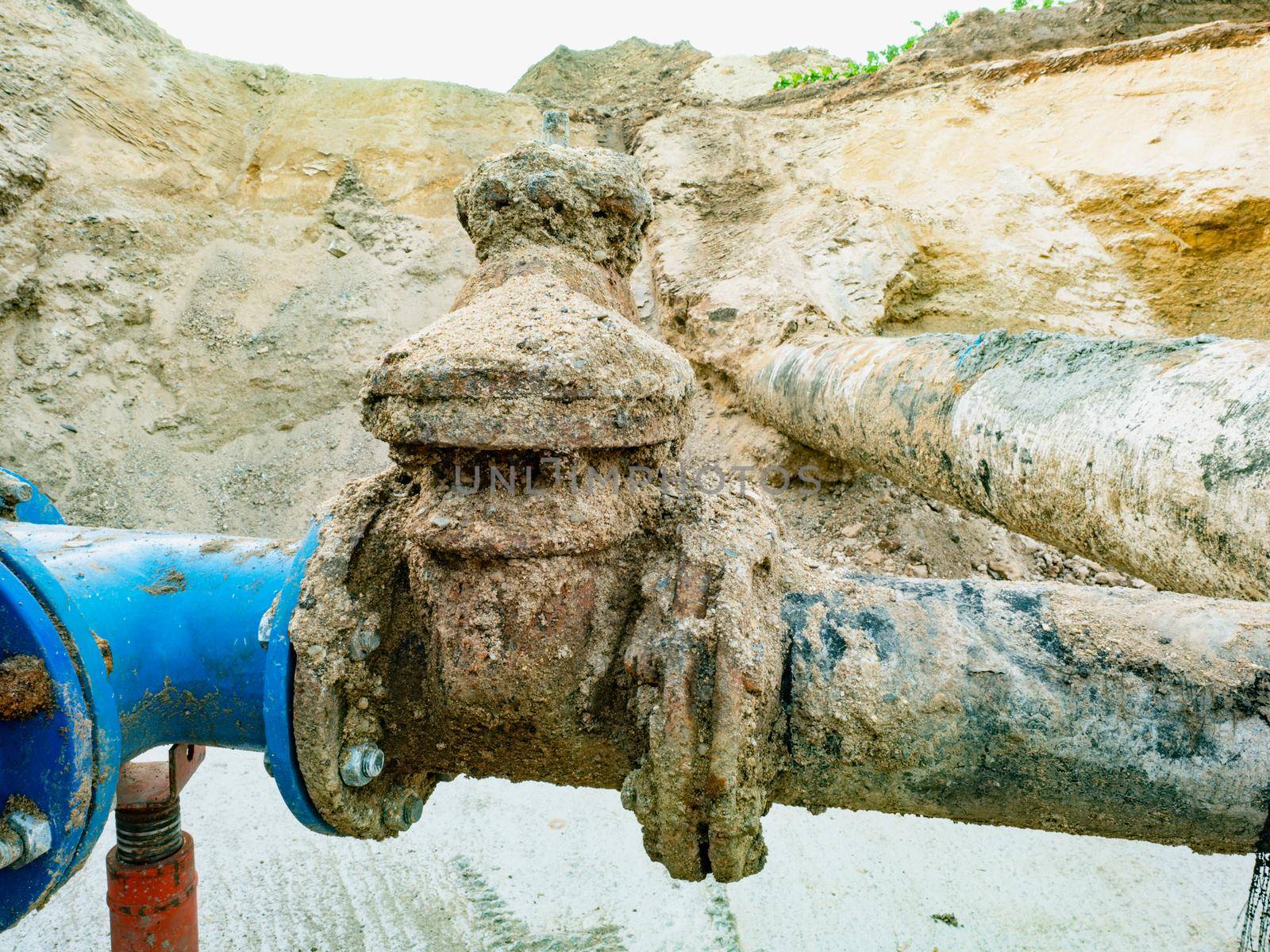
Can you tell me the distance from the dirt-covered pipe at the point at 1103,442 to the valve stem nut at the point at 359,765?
4.47ft

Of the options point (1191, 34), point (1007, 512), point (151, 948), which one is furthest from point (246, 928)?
point (1191, 34)

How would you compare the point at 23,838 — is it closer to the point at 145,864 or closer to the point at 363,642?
the point at 363,642

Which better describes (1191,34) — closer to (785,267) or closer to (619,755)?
(785,267)

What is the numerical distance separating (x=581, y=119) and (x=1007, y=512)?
6137mm

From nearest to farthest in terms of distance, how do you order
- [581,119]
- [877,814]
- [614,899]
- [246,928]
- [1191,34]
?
[246,928]
[614,899]
[877,814]
[1191,34]
[581,119]

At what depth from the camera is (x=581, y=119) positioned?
701cm

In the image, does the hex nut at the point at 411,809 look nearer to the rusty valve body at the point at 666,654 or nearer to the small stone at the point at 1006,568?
the rusty valve body at the point at 666,654

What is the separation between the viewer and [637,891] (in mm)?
2146

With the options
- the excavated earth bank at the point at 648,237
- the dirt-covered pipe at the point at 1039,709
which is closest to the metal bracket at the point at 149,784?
the dirt-covered pipe at the point at 1039,709

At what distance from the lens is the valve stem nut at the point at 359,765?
100 cm

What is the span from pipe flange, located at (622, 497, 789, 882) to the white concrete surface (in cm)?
130

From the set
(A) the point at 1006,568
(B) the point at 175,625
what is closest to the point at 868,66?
(A) the point at 1006,568

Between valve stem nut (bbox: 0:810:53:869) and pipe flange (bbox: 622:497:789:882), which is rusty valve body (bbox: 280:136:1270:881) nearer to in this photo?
pipe flange (bbox: 622:497:789:882)

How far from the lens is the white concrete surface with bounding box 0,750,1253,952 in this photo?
Result: 1975 millimetres
